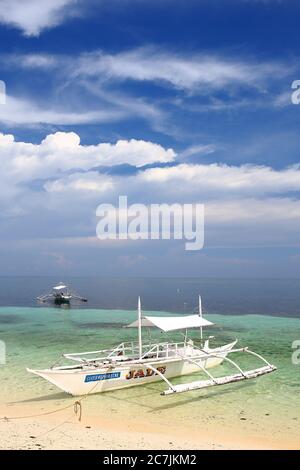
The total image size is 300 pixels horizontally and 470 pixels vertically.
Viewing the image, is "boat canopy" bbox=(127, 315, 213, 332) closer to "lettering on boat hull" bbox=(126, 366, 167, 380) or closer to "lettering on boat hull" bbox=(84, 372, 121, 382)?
"lettering on boat hull" bbox=(126, 366, 167, 380)

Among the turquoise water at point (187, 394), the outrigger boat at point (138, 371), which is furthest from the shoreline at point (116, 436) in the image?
the outrigger boat at point (138, 371)

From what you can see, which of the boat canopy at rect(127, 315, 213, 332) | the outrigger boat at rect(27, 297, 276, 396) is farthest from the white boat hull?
the boat canopy at rect(127, 315, 213, 332)

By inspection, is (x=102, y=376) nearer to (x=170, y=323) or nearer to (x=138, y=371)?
(x=138, y=371)

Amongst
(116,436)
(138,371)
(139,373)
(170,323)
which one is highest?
(170,323)

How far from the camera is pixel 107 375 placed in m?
20.7

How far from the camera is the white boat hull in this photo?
63.7 feet

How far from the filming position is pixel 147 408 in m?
18.9

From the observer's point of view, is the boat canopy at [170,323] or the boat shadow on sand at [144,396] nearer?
the boat shadow on sand at [144,396]

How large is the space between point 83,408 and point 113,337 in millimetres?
22135

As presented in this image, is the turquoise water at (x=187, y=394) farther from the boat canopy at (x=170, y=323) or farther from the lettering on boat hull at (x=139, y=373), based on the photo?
the boat canopy at (x=170, y=323)

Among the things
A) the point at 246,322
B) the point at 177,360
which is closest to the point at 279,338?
the point at 246,322

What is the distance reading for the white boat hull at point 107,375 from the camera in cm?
1942

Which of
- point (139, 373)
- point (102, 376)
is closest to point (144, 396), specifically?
point (139, 373)
